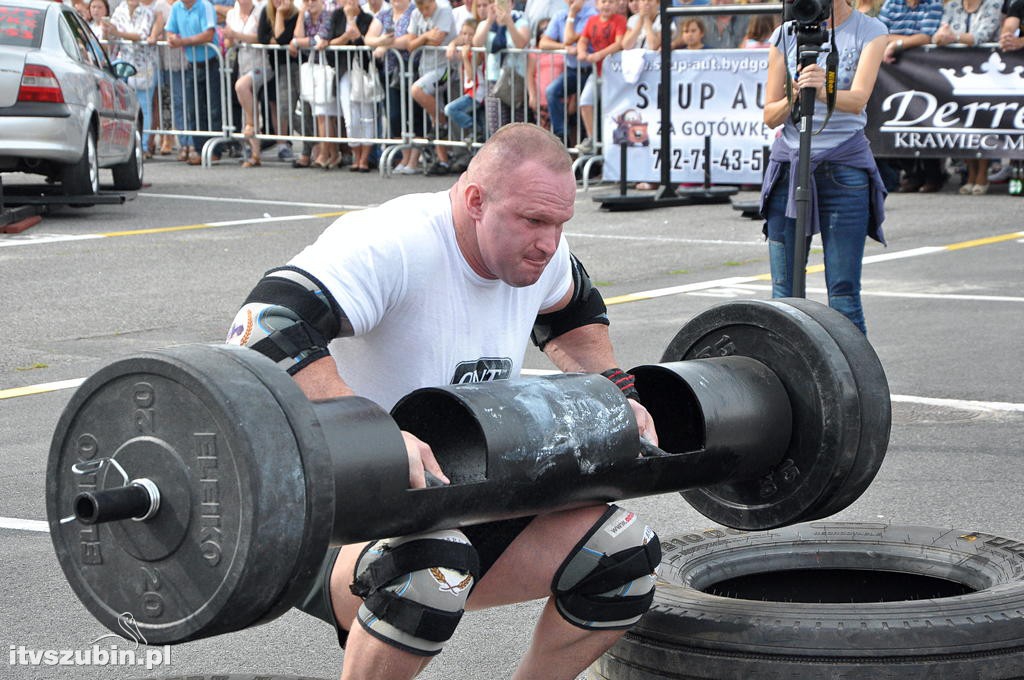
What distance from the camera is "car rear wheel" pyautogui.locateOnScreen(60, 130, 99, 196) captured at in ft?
42.4

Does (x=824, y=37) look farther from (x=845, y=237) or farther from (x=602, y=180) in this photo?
(x=602, y=180)

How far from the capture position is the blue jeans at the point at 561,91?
1573 cm

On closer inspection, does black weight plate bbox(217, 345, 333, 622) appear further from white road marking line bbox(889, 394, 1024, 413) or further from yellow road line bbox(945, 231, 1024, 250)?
yellow road line bbox(945, 231, 1024, 250)

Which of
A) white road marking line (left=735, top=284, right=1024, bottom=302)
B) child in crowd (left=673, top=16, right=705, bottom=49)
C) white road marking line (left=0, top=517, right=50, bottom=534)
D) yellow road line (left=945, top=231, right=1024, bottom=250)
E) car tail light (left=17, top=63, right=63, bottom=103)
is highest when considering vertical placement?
child in crowd (left=673, top=16, right=705, bottom=49)

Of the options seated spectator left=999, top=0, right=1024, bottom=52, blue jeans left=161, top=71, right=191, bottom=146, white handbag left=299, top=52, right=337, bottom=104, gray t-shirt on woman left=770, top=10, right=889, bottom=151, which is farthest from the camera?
blue jeans left=161, top=71, right=191, bottom=146

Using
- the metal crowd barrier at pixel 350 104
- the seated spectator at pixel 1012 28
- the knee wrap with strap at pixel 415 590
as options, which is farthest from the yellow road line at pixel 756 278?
the knee wrap with strap at pixel 415 590

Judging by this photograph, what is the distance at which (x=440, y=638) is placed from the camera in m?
2.81

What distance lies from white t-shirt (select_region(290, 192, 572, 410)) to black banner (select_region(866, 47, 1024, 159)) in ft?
38.1

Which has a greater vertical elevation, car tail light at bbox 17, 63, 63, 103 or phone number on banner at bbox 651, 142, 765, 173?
car tail light at bbox 17, 63, 63, 103

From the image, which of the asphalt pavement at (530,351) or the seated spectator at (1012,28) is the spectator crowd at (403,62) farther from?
the asphalt pavement at (530,351)

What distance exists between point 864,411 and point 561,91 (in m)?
13.0

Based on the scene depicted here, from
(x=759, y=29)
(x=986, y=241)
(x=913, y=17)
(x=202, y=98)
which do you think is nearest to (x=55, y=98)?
(x=759, y=29)

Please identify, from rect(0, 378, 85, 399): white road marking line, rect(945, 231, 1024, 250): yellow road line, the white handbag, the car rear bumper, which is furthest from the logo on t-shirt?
the white handbag

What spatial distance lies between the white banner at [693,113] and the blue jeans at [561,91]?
54 cm
